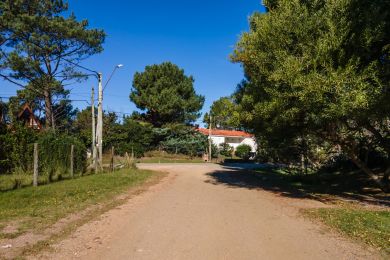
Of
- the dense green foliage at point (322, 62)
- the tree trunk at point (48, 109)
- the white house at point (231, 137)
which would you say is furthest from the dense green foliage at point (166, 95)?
the dense green foliage at point (322, 62)

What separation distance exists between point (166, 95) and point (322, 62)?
4247 centimetres

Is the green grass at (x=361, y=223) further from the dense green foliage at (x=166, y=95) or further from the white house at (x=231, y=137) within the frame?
the white house at (x=231, y=137)

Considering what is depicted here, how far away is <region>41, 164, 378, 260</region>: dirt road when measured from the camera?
6410mm

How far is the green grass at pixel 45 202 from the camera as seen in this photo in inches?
336

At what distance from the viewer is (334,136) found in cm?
1524

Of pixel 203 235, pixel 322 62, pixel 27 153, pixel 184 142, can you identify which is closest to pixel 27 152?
pixel 27 153

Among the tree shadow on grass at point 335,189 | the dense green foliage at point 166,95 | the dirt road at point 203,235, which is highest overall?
the dense green foliage at point 166,95

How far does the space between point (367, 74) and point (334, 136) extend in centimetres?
383

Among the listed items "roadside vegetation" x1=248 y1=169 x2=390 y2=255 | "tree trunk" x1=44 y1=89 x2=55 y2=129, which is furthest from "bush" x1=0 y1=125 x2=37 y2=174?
"tree trunk" x1=44 y1=89 x2=55 y2=129

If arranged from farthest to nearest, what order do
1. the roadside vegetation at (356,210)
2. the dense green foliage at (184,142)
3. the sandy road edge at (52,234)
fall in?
the dense green foliage at (184,142)
the roadside vegetation at (356,210)
the sandy road edge at (52,234)

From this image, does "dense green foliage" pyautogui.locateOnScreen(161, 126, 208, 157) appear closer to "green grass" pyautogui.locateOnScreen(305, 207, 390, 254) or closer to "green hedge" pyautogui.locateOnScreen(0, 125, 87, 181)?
"green hedge" pyautogui.locateOnScreen(0, 125, 87, 181)

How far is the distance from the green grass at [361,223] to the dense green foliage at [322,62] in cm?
258

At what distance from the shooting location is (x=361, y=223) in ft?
29.8

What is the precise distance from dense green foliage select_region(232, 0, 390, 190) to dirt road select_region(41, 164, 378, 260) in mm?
2981
